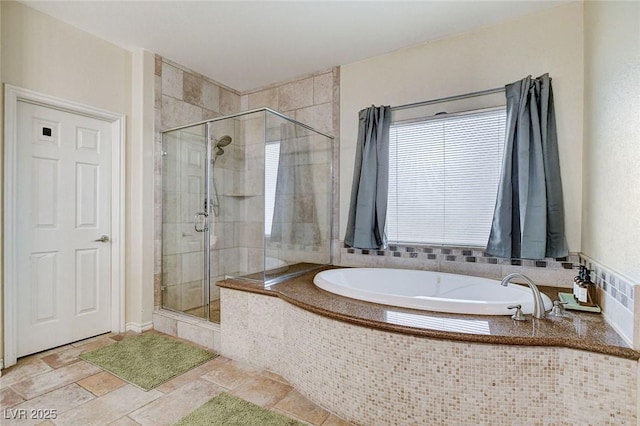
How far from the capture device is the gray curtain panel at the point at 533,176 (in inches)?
86.7

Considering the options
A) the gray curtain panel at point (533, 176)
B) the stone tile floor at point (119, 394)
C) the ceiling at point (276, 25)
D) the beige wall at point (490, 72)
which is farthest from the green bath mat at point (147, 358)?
the ceiling at point (276, 25)

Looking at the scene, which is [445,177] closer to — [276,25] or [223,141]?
[276,25]

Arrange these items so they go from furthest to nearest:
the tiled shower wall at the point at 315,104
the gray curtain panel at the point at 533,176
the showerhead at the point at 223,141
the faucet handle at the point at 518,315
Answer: the tiled shower wall at the point at 315,104, the showerhead at the point at 223,141, the gray curtain panel at the point at 533,176, the faucet handle at the point at 518,315

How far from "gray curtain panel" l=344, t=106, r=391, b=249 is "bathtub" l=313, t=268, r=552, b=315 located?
0.31 m

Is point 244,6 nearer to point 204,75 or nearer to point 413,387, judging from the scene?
point 204,75

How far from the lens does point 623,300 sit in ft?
4.65

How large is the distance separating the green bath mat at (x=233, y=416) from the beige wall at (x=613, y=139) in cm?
166

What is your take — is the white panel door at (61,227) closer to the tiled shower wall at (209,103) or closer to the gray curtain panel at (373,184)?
the tiled shower wall at (209,103)

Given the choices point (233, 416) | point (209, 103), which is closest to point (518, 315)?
point (233, 416)

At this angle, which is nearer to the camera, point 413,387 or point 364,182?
point 413,387

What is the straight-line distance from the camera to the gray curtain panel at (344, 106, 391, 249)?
2.82 metres

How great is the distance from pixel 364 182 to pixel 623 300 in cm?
187

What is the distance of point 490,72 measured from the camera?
2.51 metres

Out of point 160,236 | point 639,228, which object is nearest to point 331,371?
point 639,228
